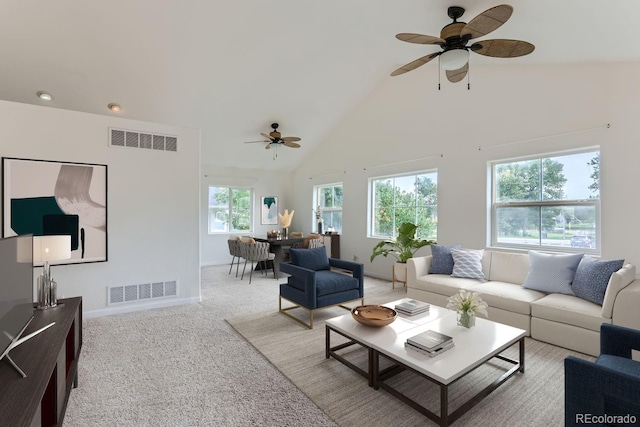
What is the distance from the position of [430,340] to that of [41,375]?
212cm

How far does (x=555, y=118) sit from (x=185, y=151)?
189 inches

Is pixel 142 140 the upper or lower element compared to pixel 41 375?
upper

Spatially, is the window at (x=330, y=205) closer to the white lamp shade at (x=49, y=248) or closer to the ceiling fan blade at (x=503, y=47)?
the ceiling fan blade at (x=503, y=47)

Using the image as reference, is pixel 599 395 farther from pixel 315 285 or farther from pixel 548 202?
pixel 548 202

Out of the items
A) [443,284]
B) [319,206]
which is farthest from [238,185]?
[443,284]

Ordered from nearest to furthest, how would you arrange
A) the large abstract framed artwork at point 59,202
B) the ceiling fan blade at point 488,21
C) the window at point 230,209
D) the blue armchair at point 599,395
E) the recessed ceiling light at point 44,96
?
1. the blue armchair at point 599,395
2. the ceiling fan blade at point 488,21
3. the large abstract framed artwork at point 59,202
4. the recessed ceiling light at point 44,96
5. the window at point 230,209

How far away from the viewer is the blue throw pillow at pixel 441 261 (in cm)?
412

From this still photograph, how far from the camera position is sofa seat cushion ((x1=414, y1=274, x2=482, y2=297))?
144 inches

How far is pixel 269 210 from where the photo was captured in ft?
27.7

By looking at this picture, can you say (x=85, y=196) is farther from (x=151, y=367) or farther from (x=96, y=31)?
(x=151, y=367)

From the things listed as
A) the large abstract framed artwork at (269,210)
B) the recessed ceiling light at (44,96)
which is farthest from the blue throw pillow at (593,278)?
the recessed ceiling light at (44,96)

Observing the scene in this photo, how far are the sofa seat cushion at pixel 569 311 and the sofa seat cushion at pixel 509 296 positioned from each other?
8 cm

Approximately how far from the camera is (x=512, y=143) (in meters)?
4.11

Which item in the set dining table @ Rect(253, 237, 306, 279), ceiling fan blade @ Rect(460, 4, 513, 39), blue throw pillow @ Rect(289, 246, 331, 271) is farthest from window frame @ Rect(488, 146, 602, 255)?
dining table @ Rect(253, 237, 306, 279)
